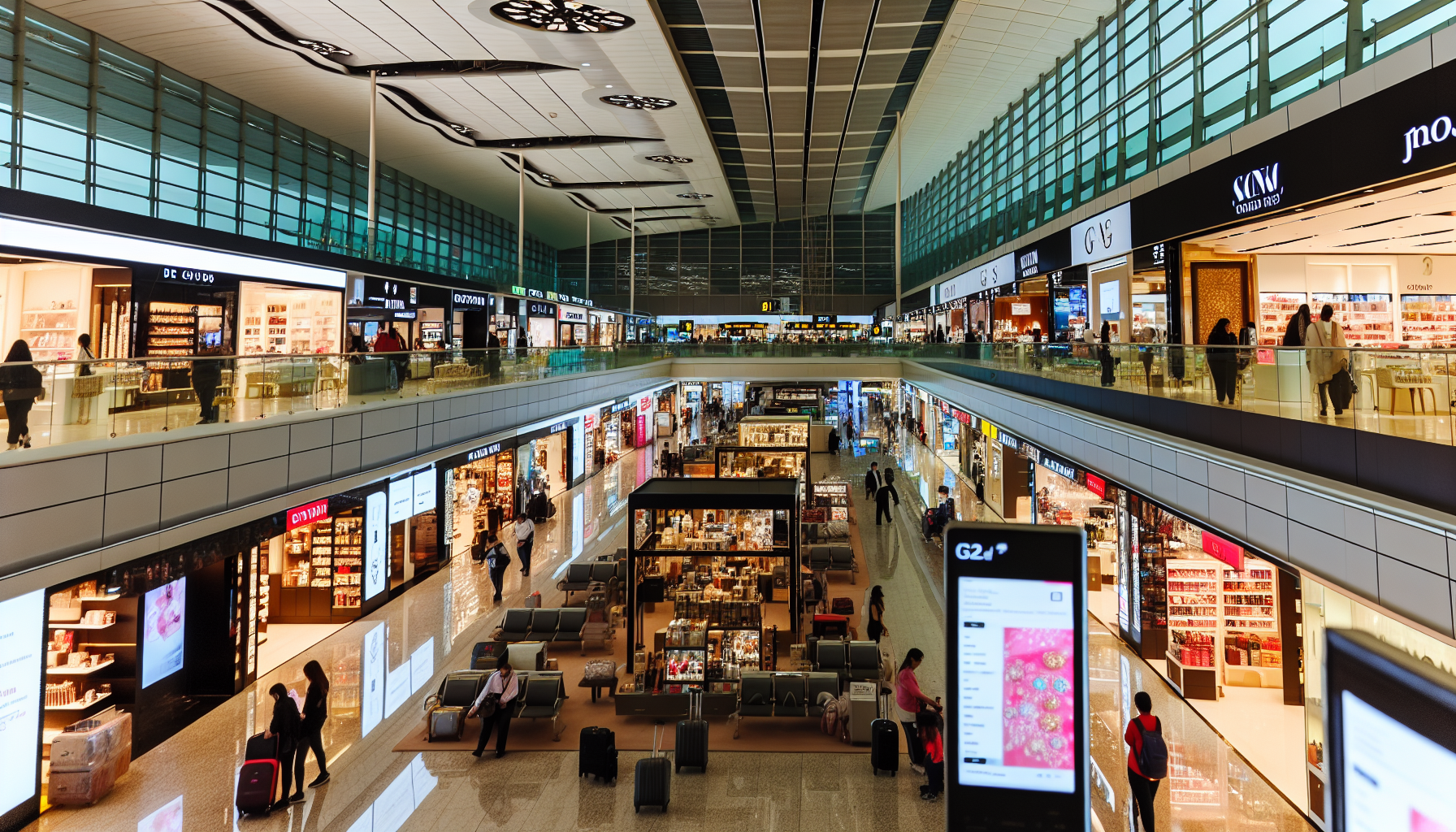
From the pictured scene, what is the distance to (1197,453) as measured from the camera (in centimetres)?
819

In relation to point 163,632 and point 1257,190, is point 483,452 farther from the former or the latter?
point 1257,190

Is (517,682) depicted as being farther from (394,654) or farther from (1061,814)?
(1061,814)

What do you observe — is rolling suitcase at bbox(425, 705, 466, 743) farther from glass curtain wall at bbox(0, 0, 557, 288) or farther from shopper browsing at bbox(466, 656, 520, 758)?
glass curtain wall at bbox(0, 0, 557, 288)

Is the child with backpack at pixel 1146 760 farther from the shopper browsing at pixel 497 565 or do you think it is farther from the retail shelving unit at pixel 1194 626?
the shopper browsing at pixel 497 565

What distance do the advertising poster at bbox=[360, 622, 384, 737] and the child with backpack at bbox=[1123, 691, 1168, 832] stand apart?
8428mm

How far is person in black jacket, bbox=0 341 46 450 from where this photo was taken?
6.21 meters

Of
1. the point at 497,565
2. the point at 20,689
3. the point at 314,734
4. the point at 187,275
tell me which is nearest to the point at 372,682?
the point at 314,734

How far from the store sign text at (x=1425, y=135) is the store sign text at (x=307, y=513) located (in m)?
13.7

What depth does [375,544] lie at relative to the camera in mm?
13859

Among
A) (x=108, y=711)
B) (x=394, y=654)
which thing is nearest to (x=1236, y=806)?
(x=394, y=654)

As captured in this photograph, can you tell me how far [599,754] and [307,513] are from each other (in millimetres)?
5121

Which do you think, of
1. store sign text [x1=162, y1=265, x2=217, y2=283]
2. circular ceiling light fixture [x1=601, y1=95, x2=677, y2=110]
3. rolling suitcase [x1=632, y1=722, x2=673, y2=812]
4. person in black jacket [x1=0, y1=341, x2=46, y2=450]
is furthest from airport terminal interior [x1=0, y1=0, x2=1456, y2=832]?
circular ceiling light fixture [x1=601, y1=95, x2=677, y2=110]

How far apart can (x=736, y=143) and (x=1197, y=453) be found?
98.0 ft

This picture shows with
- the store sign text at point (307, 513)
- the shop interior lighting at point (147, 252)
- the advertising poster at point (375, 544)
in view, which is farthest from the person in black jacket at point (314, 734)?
the shop interior lighting at point (147, 252)
